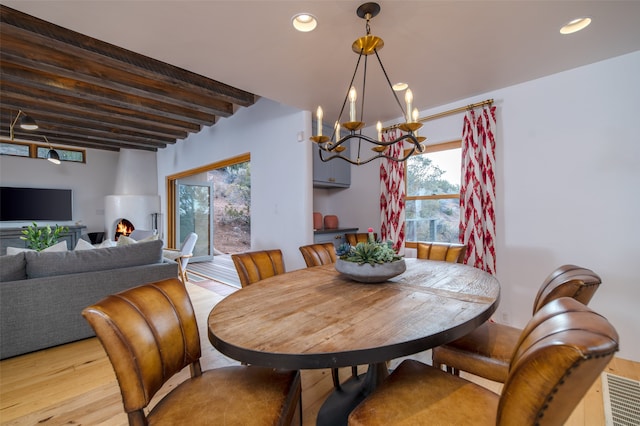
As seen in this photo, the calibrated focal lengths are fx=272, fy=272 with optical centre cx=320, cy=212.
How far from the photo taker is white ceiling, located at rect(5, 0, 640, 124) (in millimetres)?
1627

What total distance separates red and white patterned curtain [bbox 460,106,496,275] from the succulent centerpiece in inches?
67.2

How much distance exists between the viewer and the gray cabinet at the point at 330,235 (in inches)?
138

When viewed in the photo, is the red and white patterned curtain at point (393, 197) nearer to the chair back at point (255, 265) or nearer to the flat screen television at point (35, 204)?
the chair back at point (255, 265)

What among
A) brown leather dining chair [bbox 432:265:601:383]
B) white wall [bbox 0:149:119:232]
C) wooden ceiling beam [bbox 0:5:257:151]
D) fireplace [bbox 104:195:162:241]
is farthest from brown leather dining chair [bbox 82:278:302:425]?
white wall [bbox 0:149:119:232]

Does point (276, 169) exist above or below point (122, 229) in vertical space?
above

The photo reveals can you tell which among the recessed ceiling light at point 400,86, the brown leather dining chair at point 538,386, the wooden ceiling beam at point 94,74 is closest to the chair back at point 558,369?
the brown leather dining chair at point 538,386

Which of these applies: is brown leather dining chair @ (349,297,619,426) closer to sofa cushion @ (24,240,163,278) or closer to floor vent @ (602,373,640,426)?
floor vent @ (602,373,640,426)

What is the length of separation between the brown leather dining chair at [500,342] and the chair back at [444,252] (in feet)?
3.03

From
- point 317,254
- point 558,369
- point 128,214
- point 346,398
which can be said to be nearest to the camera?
point 558,369

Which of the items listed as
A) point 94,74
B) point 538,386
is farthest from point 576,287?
point 94,74

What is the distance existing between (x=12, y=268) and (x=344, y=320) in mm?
2893

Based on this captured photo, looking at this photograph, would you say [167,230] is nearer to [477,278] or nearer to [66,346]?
[66,346]

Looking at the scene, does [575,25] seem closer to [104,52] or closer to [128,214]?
[104,52]

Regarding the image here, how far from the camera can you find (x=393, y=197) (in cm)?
346
